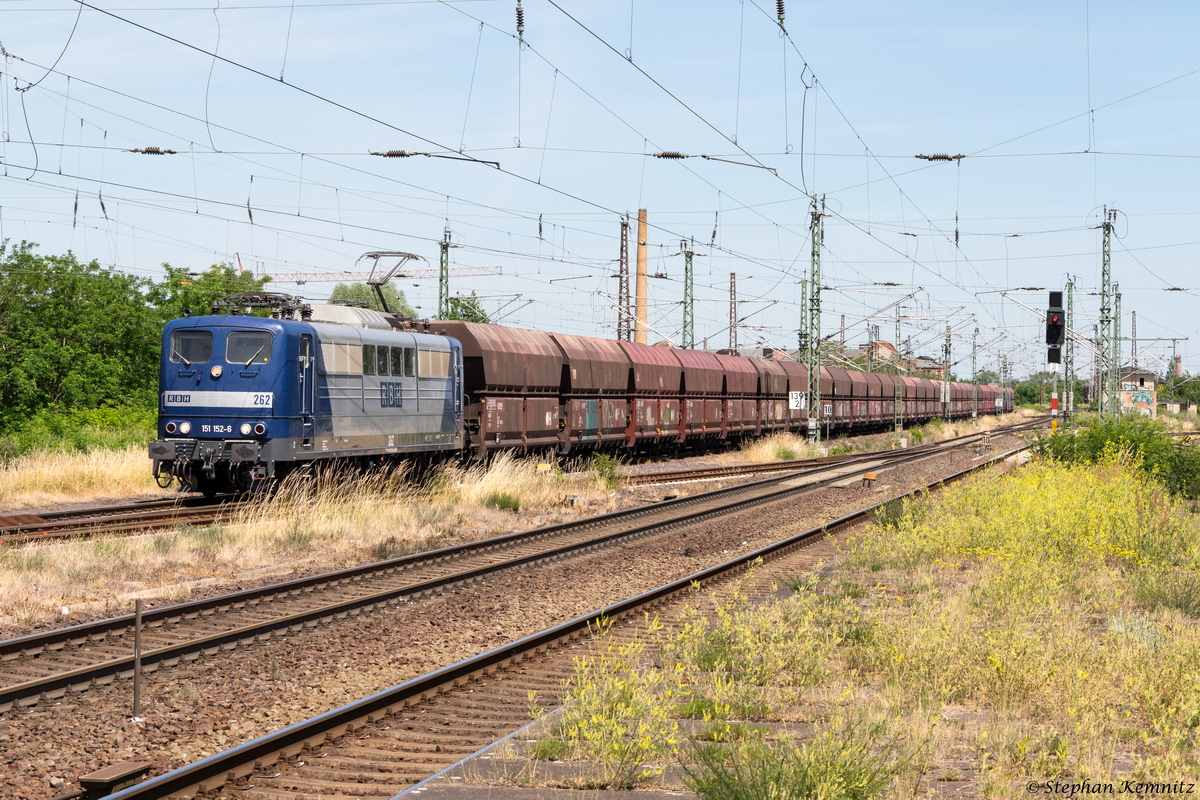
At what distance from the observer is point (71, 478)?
Answer: 71.9 ft

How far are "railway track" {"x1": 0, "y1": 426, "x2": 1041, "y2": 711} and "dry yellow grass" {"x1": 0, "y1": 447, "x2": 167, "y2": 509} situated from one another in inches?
383

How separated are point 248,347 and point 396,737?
41.6ft

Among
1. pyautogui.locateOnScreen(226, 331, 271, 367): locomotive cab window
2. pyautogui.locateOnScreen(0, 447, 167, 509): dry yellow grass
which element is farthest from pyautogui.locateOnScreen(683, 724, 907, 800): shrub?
pyautogui.locateOnScreen(0, 447, 167, 509): dry yellow grass

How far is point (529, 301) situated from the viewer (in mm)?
49000

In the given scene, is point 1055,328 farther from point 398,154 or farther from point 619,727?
point 619,727

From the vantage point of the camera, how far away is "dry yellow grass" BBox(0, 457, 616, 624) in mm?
12305

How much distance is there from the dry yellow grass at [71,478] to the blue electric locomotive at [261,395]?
3472mm

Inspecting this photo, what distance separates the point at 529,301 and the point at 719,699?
42458 millimetres

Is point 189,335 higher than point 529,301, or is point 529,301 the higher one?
point 529,301

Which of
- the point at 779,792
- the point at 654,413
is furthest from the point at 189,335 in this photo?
the point at 654,413

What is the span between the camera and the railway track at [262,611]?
28.0ft

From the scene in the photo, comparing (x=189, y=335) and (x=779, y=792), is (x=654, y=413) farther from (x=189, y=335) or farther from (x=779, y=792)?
(x=779, y=792)

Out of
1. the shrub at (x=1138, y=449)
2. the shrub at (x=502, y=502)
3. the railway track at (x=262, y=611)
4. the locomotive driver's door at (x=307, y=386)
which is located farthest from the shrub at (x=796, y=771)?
the shrub at (x=1138, y=449)

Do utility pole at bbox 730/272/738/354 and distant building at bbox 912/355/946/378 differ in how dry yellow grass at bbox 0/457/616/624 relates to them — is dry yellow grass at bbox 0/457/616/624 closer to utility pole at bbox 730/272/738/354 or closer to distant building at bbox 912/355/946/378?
utility pole at bbox 730/272/738/354
